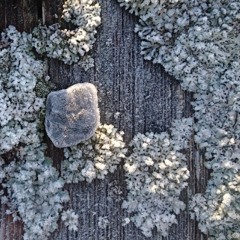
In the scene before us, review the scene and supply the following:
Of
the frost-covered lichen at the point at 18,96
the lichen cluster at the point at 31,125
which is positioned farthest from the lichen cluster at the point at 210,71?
the frost-covered lichen at the point at 18,96

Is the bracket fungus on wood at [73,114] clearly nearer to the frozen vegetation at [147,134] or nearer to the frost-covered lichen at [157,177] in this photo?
the frozen vegetation at [147,134]

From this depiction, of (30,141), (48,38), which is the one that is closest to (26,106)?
(30,141)

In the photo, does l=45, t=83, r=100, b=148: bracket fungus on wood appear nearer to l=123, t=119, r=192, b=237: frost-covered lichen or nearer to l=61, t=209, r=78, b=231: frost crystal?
l=123, t=119, r=192, b=237: frost-covered lichen

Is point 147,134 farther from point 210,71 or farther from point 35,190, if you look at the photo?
point 35,190

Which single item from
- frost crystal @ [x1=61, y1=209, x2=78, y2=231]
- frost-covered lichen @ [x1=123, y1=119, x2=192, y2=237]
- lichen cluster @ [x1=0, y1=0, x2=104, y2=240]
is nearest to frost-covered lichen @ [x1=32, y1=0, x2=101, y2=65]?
lichen cluster @ [x1=0, y1=0, x2=104, y2=240]

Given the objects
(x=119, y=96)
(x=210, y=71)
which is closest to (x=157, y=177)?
(x=119, y=96)

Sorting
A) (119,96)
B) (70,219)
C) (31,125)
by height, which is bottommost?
(70,219)
